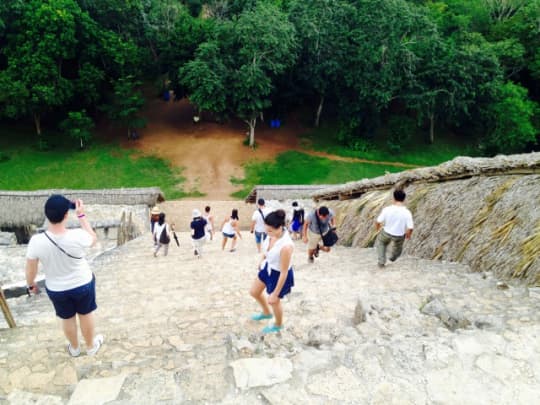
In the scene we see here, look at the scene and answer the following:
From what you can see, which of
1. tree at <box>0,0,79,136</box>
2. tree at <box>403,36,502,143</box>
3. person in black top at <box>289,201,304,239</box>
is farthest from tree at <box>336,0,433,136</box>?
tree at <box>0,0,79,136</box>

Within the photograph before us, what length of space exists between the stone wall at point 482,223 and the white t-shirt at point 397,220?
2.54 feet

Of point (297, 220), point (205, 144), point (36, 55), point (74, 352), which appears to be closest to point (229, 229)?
point (297, 220)

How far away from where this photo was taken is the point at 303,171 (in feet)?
81.6

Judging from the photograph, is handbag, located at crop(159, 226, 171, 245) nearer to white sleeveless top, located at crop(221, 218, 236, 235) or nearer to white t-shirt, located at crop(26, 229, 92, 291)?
white sleeveless top, located at crop(221, 218, 236, 235)

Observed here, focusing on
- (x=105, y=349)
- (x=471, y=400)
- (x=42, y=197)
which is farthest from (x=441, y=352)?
(x=42, y=197)

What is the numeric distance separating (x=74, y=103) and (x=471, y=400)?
30299mm

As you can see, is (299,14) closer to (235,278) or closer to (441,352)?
(235,278)

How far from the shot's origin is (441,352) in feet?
10.6

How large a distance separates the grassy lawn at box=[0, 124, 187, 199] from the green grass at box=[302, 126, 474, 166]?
1073 centimetres

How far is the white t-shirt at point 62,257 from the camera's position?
3.48m

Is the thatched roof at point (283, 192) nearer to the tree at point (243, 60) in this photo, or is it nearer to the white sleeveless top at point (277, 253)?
the tree at point (243, 60)

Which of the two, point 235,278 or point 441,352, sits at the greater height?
point 441,352

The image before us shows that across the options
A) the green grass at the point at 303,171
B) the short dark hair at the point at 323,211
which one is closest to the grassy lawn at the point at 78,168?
the green grass at the point at 303,171

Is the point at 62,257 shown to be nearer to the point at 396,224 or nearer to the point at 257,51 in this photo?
the point at 396,224
